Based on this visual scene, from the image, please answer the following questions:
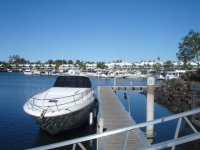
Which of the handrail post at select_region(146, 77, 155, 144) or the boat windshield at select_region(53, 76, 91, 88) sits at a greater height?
the boat windshield at select_region(53, 76, 91, 88)

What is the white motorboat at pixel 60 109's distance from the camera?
49.0 feet

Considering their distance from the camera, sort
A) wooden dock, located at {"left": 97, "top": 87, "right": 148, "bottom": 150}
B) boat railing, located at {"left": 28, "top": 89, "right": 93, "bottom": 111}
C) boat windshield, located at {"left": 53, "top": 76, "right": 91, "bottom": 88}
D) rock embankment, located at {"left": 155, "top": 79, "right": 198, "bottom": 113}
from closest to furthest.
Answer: wooden dock, located at {"left": 97, "top": 87, "right": 148, "bottom": 150} → boat railing, located at {"left": 28, "top": 89, "right": 93, "bottom": 111} → boat windshield, located at {"left": 53, "top": 76, "right": 91, "bottom": 88} → rock embankment, located at {"left": 155, "top": 79, "right": 198, "bottom": 113}

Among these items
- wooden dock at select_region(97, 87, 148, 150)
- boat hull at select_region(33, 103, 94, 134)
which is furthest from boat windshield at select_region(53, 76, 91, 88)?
boat hull at select_region(33, 103, 94, 134)

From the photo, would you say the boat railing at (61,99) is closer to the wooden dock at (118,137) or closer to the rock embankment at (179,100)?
the wooden dock at (118,137)

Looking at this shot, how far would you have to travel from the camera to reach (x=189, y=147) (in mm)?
15500

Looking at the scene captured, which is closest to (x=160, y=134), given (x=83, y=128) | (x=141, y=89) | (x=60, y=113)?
(x=83, y=128)

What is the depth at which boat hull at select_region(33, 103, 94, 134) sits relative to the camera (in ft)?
49.1

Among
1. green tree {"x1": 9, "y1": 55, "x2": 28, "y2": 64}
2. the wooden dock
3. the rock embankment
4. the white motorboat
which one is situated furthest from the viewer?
green tree {"x1": 9, "y1": 55, "x2": 28, "y2": 64}

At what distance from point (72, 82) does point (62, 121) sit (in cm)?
534

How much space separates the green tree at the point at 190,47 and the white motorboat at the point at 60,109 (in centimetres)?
4698

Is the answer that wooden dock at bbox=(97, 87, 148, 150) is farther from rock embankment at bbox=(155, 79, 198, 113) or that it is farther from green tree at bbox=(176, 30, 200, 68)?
green tree at bbox=(176, 30, 200, 68)

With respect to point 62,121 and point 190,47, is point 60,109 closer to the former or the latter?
point 62,121

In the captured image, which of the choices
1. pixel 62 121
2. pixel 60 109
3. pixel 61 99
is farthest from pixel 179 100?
pixel 60 109

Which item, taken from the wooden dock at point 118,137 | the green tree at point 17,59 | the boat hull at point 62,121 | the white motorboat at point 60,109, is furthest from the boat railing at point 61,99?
the green tree at point 17,59
